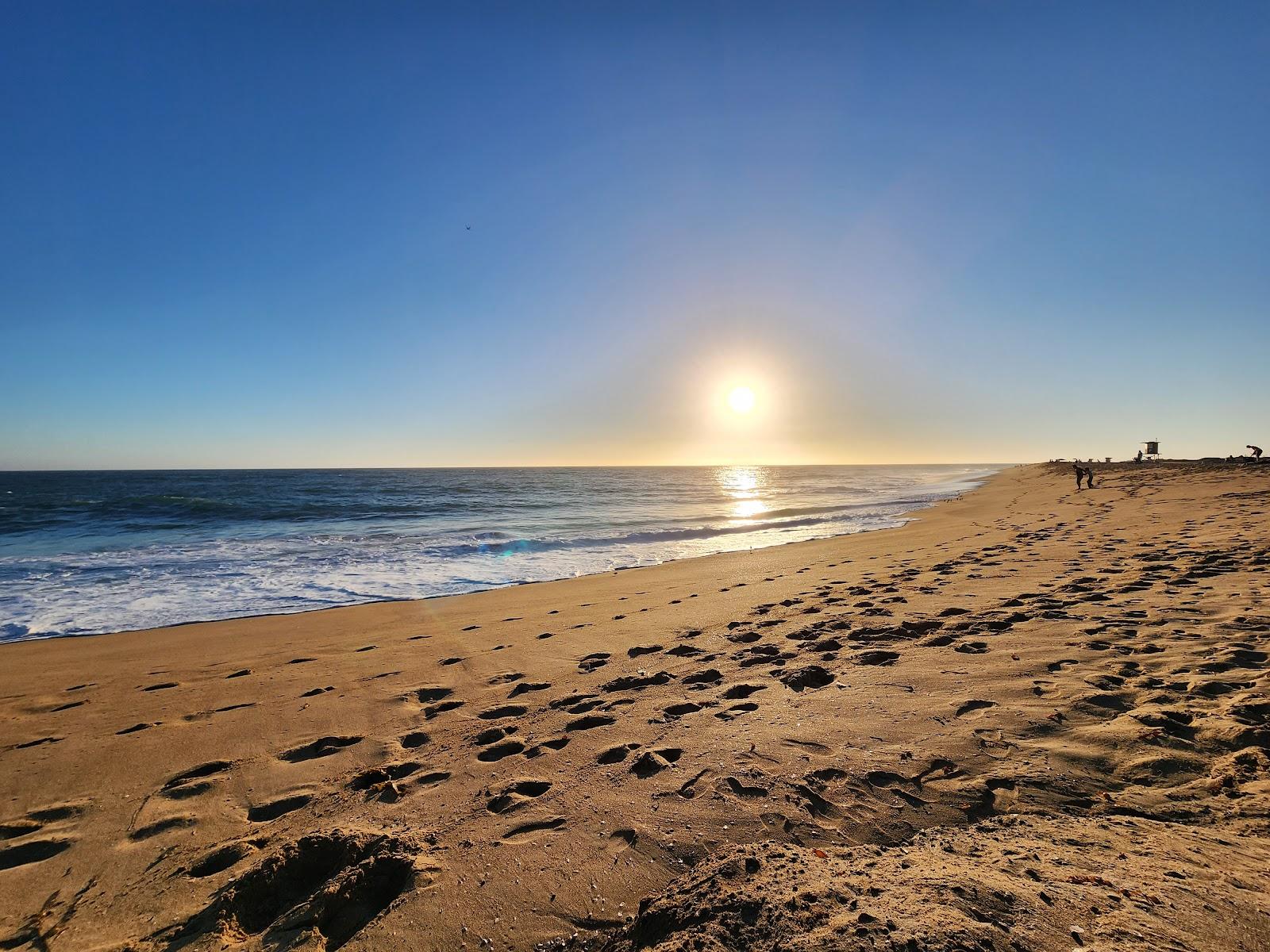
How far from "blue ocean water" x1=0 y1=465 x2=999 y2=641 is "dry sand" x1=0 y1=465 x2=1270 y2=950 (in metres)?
3.86

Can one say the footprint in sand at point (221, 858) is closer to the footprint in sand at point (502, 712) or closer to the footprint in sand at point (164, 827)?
the footprint in sand at point (164, 827)

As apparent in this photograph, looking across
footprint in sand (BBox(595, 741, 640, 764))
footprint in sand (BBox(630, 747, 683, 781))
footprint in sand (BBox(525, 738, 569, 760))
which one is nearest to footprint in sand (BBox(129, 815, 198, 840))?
footprint in sand (BBox(525, 738, 569, 760))

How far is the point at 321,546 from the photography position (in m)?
17.7

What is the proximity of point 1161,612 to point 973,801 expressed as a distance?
4.39 meters

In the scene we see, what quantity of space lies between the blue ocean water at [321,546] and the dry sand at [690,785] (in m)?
3.86

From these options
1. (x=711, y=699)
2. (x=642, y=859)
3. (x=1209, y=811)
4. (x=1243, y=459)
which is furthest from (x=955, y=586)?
(x=1243, y=459)

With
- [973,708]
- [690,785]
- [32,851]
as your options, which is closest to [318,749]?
[32,851]

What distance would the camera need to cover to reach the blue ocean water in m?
10.4

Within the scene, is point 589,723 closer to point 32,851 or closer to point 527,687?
point 527,687

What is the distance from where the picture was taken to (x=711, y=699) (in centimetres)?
420

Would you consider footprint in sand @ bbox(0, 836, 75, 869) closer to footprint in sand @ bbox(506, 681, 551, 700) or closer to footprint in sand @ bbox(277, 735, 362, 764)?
footprint in sand @ bbox(277, 735, 362, 764)

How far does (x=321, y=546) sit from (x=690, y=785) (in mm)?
18133

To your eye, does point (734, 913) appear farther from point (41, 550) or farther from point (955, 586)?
point (41, 550)

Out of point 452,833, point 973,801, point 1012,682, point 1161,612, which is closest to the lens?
point 973,801
